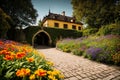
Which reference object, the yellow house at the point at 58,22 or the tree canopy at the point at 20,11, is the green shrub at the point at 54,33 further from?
the yellow house at the point at 58,22

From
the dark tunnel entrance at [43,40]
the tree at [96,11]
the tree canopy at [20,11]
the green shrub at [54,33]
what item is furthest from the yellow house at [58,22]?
the tree at [96,11]

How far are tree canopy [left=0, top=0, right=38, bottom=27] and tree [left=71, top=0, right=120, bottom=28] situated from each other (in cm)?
798

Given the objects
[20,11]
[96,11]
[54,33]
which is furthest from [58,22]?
[96,11]

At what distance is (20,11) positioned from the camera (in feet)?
68.7

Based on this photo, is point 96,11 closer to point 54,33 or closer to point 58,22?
point 54,33

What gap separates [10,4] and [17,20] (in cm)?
280

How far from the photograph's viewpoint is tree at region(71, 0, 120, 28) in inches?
649

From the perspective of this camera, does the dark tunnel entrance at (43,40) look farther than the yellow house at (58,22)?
No

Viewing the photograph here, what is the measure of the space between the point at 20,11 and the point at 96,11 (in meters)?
12.8

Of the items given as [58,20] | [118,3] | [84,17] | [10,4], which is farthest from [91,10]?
[10,4]

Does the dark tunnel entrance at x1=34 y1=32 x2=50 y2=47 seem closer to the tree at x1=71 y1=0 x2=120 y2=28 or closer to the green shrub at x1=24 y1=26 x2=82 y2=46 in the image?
the green shrub at x1=24 y1=26 x2=82 y2=46

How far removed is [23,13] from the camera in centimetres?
2150

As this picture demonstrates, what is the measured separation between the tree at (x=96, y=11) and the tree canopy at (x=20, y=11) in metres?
7.98

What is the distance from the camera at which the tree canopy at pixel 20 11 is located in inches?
773
